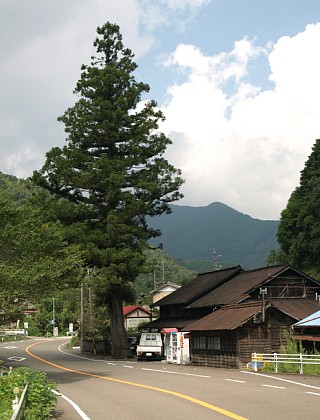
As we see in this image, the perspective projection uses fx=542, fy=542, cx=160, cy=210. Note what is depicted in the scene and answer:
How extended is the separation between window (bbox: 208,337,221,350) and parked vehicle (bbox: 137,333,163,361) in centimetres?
707

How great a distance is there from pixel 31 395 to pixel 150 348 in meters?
28.6

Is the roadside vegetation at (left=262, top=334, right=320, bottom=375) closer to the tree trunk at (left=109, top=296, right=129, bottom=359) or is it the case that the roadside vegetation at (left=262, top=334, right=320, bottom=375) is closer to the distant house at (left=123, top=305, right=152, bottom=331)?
the tree trunk at (left=109, top=296, right=129, bottom=359)

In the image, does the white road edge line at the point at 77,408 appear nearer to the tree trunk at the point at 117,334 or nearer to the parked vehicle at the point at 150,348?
the parked vehicle at the point at 150,348

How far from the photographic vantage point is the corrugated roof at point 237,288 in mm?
38375

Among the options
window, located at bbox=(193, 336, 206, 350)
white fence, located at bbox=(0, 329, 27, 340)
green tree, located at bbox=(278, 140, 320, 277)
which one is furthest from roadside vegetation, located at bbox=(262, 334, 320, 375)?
white fence, located at bbox=(0, 329, 27, 340)

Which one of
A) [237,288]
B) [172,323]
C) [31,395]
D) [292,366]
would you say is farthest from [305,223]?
[31,395]

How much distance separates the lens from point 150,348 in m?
40.3

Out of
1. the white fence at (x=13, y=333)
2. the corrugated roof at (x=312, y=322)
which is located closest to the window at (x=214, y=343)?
the corrugated roof at (x=312, y=322)

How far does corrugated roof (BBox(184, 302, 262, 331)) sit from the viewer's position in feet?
101

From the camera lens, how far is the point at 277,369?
26922mm

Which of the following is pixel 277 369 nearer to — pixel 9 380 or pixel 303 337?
pixel 303 337

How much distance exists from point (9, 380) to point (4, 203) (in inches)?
549

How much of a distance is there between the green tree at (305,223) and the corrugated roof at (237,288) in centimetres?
1333

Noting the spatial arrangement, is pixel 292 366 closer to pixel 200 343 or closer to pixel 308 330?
pixel 308 330
